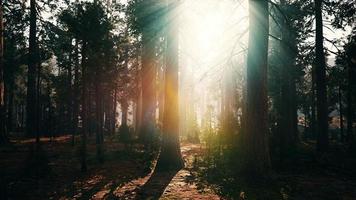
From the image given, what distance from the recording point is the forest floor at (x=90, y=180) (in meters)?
8.80

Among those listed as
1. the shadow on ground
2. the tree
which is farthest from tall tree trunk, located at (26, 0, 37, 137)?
the shadow on ground

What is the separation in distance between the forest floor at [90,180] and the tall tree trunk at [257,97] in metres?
1.70

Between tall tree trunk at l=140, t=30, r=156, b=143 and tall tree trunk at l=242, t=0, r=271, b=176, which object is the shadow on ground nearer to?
tall tree trunk at l=242, t=0, r=271, b=176

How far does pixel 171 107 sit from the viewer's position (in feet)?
43.0

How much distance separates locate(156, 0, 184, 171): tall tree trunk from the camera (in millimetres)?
12695

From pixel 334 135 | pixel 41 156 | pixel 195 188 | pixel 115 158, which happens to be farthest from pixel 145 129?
pixel 334 135

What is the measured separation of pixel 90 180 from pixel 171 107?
4174 millimetres

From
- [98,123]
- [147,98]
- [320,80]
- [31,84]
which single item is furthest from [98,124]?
[320,80]

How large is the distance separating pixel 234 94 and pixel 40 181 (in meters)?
18.6

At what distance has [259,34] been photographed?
1003 cm

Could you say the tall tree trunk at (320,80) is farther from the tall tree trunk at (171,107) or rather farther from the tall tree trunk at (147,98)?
the tall tree trunk at (147,98)

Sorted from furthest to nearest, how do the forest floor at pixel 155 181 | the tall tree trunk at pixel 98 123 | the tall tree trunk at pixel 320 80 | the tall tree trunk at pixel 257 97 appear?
1. the tall tree trunk at pixel 320 80
2. the tall tree trunk at pixel 98 123
3. the tall tree trunk at pixel 257 97
4. the forest floor at pixel 155 181

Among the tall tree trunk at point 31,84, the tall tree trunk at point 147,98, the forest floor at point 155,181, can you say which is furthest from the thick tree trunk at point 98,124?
the tall tree trunk at point 31,84

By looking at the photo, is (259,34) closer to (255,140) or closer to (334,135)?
(255,140)
